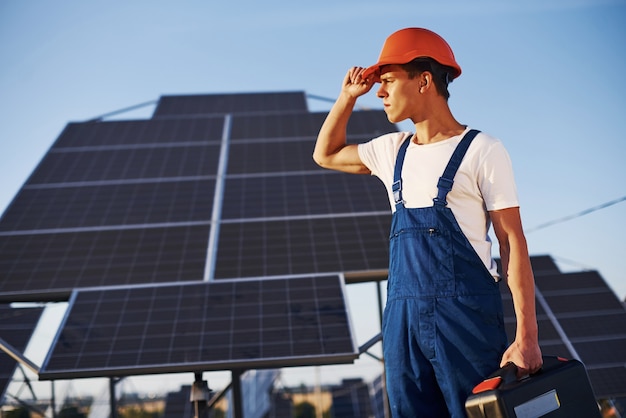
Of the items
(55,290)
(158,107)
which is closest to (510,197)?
(55,290)

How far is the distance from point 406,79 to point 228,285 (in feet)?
17.9

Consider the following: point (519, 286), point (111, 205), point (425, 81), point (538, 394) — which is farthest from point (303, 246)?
point (538, 394)

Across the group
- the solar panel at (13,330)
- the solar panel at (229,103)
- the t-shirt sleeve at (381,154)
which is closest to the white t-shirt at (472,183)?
the t-shirt sleeve at (381,154)

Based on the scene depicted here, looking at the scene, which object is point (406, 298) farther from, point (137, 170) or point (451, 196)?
point (137, 170)

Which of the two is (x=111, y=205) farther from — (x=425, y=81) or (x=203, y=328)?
(x=425, y=81)

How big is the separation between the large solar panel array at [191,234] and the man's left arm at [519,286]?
4.50 m

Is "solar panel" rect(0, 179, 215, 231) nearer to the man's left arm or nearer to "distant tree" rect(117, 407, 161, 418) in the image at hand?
the man's left arm

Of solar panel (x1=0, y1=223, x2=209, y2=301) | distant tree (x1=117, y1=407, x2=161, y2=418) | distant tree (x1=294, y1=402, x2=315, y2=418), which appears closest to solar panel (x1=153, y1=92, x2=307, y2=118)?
solar panel (x1=0, y1=223, x2=209, y2=301)

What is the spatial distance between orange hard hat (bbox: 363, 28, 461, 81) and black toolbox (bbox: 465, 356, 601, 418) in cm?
103

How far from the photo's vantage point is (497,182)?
255cm

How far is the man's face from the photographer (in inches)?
107

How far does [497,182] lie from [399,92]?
1.50 feet

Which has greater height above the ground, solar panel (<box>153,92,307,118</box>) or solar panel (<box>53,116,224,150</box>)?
solar panel (<box>153,92,307,118</box>)

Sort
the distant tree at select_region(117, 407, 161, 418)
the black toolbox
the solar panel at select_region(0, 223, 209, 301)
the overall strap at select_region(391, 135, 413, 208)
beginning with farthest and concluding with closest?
the distant tree at select_region(117, 407, 161, 418) → the solar panel at select_region(0, 223, 209, 301) → the overall strap at select_region(391, 135, 413, 208) → the black toolbox
